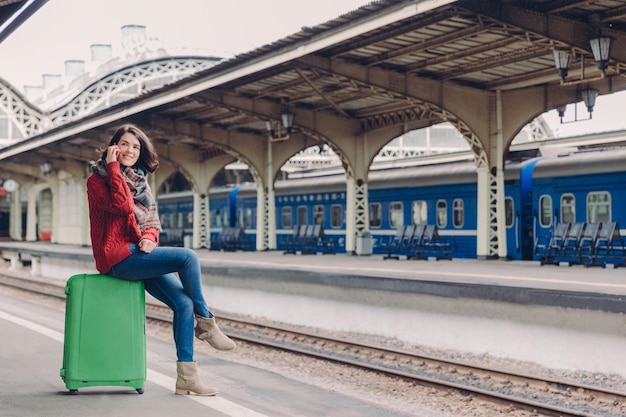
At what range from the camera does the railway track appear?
28.1ft

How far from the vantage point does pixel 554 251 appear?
21250mm

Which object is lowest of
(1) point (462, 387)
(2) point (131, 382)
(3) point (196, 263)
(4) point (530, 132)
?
(1) point (462, 387)

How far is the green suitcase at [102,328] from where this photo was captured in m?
5.58

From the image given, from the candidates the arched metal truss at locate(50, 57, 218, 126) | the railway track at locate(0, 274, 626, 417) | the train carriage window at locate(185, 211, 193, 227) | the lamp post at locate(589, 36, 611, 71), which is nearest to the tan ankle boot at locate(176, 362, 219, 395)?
the railway track at locate(0, 274, 626, 417)

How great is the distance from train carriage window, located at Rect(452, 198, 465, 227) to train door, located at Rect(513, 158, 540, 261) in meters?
1.82

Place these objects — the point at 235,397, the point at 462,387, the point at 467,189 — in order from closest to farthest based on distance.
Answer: the point at 235,397
the point at 462,387
the point at 467,189

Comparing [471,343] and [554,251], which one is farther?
[554,251]

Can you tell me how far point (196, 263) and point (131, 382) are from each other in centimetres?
94

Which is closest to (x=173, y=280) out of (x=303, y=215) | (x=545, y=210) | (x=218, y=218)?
(x=545, y=210)

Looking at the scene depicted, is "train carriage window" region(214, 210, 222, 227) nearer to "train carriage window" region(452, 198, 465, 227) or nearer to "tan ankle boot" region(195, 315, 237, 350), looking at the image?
"train carriage window" region(452, 198, 465, 227)

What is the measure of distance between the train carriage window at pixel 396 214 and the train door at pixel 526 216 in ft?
15.5

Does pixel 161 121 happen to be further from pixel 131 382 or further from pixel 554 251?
pixel 131 382

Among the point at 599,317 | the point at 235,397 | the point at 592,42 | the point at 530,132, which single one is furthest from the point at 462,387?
the point at 530,132

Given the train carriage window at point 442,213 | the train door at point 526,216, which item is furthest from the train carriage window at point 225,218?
the train door at point 526,216
